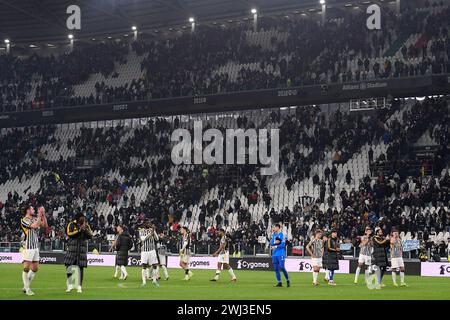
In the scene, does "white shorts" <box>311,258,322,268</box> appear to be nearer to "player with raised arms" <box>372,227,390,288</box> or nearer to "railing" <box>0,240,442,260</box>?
"player with raised arms" <box>372,227,390,288</box>

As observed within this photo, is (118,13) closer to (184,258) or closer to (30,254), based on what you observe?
(184,258)

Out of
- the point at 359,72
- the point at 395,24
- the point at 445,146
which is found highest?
the point at 395,24

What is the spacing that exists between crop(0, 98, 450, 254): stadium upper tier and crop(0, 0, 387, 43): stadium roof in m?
10.6

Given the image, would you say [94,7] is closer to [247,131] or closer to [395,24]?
[247,131]

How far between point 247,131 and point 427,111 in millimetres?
14074

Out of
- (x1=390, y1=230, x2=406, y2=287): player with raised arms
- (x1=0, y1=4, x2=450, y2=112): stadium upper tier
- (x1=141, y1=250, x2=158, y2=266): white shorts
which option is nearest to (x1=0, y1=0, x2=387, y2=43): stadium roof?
(x1=0, y1=4, x2=450, y2=112): stadium upper tier

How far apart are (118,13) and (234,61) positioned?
13.0 meters

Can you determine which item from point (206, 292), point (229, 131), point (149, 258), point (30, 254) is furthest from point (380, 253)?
point (229, 131)

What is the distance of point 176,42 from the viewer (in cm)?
7344

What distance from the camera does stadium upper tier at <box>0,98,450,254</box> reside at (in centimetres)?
4884

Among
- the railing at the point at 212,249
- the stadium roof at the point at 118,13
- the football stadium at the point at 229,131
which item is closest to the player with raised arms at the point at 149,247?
the football stadium at the point at 229,131

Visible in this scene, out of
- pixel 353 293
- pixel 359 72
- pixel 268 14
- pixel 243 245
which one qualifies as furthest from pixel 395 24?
pixel 353 293

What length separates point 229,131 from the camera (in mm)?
61375

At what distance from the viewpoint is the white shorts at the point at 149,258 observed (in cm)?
2936
